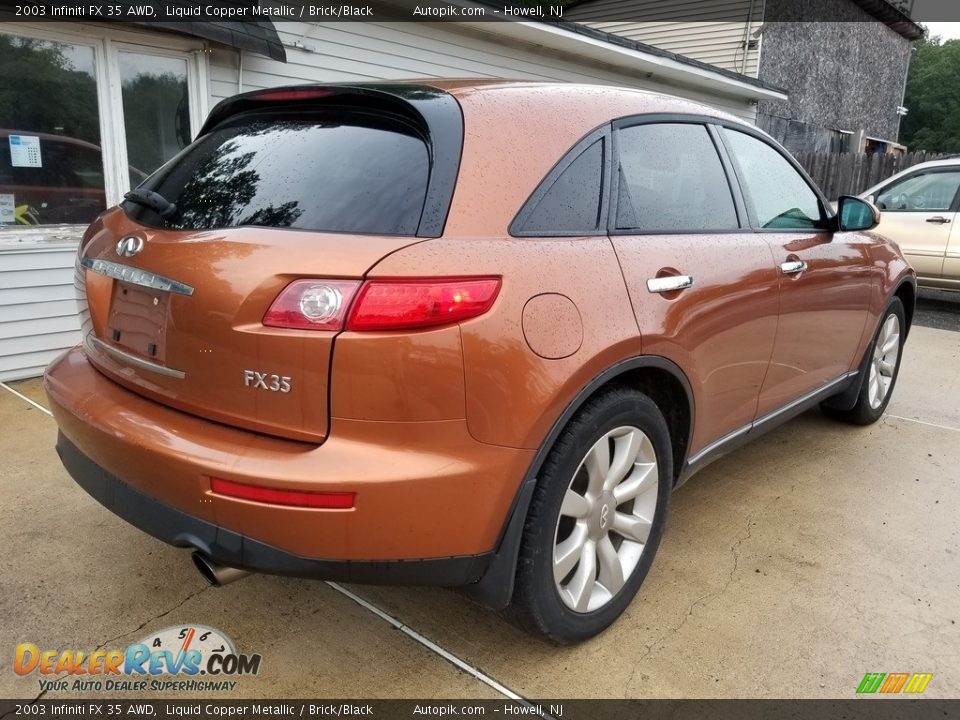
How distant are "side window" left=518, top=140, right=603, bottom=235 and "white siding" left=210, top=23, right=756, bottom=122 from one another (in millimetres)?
4516

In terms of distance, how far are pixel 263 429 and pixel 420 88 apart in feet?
3.77

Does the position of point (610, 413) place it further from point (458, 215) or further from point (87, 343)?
point (87, 343)

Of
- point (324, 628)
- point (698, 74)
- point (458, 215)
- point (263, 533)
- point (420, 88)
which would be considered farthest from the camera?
point (698, 74)

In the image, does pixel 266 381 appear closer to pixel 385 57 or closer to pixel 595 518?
pixel 595 518

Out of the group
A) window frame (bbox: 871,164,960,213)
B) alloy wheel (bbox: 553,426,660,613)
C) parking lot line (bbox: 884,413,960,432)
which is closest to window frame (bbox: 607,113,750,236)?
alloy wheel (bbox: 553,426,660,613)

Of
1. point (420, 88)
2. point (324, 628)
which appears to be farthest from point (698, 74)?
point (324, 628)

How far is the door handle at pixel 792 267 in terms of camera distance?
3.00 metres

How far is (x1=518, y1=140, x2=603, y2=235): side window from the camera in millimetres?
2047

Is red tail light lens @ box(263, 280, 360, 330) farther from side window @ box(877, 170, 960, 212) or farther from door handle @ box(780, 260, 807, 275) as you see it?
side window @ box(877, 170, 960, 212)

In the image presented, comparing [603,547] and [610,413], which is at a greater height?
[610,413]

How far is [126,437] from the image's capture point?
192 cm

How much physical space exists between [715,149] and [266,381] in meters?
2.08

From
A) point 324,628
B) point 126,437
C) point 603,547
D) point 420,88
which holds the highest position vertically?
point 420,88

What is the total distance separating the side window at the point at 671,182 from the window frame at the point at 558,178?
0.07 meters
